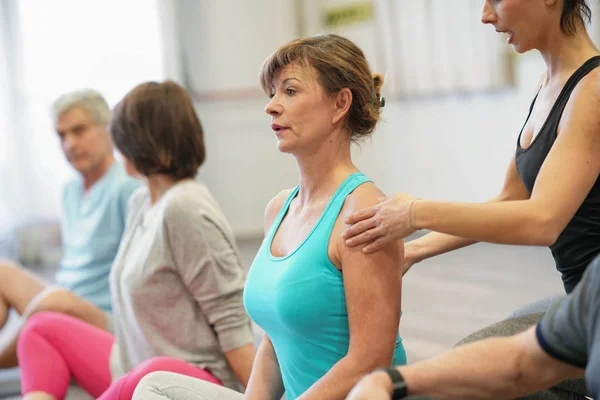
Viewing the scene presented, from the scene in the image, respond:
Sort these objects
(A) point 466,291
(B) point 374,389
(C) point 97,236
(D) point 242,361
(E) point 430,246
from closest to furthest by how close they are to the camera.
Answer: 1. (B) point 374,389
2. (E) point 430,246
3. (D) point 242,361
4. (C) point 97,236
5. (A) point 466,291

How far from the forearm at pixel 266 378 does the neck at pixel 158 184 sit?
2.18 feet

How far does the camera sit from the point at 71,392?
2.62 meters

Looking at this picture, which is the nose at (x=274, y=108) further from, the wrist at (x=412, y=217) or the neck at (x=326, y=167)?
the wrist at (x=412, y=217)

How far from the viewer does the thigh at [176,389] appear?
5.38ft

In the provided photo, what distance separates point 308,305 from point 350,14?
4917 millimetres

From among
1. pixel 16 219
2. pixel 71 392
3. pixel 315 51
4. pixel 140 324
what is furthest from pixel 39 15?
pixel 315 51

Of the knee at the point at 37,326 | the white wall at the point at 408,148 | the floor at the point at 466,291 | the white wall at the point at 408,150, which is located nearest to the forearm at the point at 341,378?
the knee at the point at 37,326

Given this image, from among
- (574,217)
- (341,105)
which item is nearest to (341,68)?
(341,105)

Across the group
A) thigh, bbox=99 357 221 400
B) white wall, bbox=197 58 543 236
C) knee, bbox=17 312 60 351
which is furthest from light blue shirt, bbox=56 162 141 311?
white wall, bbox=197 58 543 236

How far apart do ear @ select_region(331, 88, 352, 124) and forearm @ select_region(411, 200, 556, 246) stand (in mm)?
308

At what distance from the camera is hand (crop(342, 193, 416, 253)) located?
131 centimetres

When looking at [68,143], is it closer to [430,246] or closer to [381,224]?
[430,246]

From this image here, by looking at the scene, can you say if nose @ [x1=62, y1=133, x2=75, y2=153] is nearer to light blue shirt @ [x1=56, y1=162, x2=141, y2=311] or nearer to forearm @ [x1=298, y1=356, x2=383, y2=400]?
light blue shirt @ [x1=56, y1=162, x2=141, y2=311]

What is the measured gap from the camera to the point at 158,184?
2.19 meters
